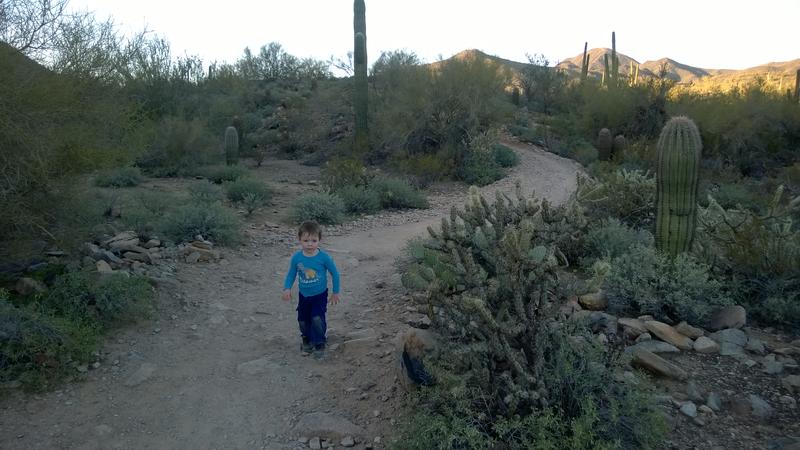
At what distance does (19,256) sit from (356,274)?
11.5ft

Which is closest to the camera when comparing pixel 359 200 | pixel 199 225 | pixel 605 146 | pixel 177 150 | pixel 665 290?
pixel 665 290

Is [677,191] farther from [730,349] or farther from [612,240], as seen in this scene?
[730,349]

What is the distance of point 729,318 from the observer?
512 cm

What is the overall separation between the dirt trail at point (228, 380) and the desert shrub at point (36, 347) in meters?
0.16

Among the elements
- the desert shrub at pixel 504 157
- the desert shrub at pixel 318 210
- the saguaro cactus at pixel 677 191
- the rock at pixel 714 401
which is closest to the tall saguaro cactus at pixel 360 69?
the desert shrub at pixel 504 157

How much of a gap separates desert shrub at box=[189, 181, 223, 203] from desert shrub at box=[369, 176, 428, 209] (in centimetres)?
292

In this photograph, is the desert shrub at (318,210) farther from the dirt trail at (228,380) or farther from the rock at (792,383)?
the rock at (792,383)

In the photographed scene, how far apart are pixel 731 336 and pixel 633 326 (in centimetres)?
76

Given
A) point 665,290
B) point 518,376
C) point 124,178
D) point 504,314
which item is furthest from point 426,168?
point 518,376

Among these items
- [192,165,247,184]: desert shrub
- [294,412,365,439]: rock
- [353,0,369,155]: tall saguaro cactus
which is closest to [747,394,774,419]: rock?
[294,412,365,439]: rock

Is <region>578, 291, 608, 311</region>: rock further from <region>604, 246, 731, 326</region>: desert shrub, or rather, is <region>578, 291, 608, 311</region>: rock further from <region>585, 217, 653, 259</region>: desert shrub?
<region>585, 217, 653, 259</region>: desert shrub

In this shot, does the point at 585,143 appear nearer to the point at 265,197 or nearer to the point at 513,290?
the point at 265,197

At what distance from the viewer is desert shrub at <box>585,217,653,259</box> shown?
6.81 m

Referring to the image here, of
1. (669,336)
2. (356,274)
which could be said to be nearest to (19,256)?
(356,274)
